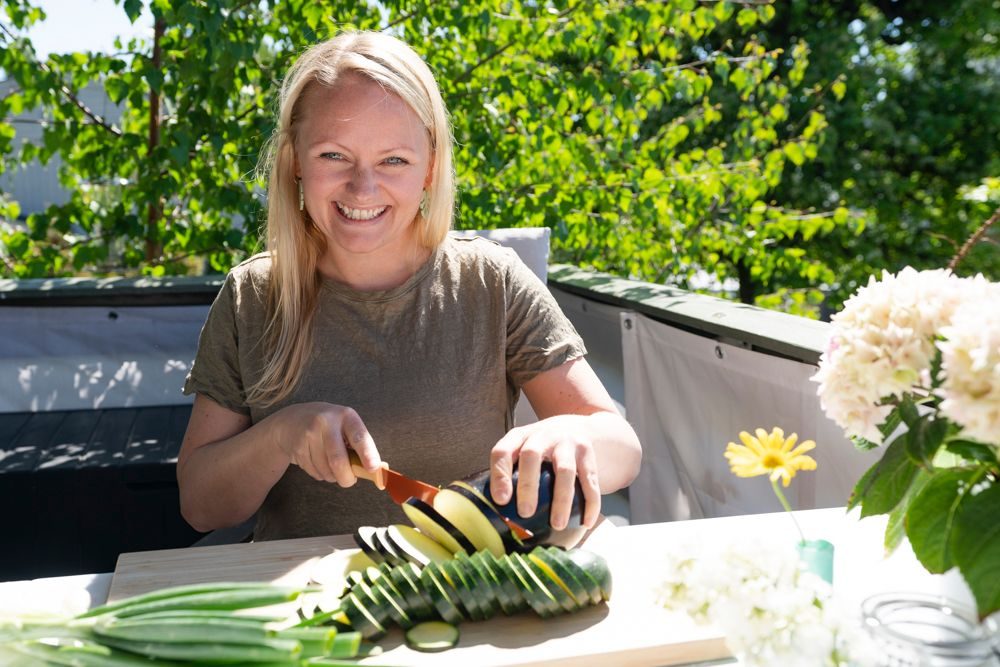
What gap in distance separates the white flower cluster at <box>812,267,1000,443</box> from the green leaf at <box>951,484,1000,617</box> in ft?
0.30

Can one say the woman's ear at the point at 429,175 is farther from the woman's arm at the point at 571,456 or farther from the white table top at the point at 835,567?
the white table top at the point at 835,567

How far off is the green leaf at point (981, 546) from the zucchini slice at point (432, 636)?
504mm

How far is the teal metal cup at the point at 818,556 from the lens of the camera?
1.07 m

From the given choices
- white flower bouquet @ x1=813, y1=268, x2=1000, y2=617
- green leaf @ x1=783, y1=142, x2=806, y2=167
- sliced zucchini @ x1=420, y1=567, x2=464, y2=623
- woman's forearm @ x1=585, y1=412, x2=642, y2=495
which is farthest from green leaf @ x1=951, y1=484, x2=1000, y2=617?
green leaf @ x1=783, y1=142, x2=806, y2=167

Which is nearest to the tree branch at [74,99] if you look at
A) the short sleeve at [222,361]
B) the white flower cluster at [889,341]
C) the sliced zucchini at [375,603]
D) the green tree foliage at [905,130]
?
the short sleeve at [222,361]

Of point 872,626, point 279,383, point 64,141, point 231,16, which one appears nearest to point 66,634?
point 872,626

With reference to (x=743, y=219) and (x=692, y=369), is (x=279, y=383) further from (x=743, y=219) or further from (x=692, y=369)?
(x=743, y=219)

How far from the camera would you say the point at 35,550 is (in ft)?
8.25

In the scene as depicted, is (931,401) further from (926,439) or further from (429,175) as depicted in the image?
(429,175)

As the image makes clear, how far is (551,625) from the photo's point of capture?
1067mm

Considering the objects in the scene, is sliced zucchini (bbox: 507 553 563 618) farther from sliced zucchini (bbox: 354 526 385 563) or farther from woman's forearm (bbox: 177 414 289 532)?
woman's forearm (bbox: 177 414 289 532)

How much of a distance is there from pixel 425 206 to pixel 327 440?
742 millimetres

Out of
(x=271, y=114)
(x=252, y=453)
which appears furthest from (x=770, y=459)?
(x=271, y=114)

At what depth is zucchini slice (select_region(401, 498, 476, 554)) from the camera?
1.20 meters
